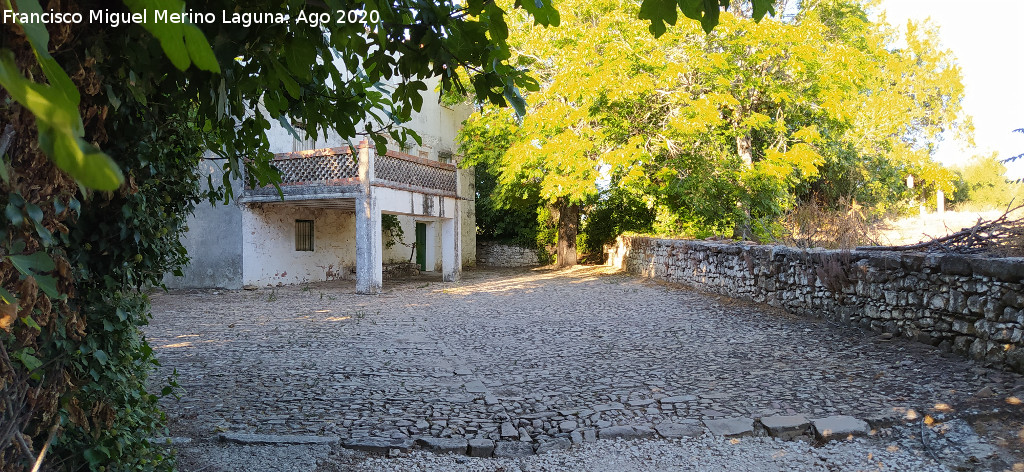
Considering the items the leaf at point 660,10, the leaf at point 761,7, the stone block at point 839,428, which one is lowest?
the stone block at point 839,428

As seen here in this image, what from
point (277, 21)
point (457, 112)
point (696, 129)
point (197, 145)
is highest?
point (457, 112)

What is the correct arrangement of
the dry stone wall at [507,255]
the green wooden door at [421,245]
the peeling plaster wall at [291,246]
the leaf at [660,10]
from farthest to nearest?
1. the dry stone wall at [507,255]
2. the green wooden door at [421,245]
3. the peeling plaster wall at [291,246]
4. the leaf at [660,10]

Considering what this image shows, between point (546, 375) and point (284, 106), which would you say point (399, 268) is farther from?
point (284, 106)

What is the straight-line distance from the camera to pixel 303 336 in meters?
8.67

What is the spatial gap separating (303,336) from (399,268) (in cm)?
1216

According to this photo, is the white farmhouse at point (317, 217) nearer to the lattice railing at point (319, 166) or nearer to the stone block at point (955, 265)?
the lattice railing at point (319, 166)

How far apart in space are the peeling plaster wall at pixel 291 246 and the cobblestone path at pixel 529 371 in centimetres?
469

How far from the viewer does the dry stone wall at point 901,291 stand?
18.3 feet

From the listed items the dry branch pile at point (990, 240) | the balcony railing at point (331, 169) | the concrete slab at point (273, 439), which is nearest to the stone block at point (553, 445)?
the concrete slab at point (273, 439)

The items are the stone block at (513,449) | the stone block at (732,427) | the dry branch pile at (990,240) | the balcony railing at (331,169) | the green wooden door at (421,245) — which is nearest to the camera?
the stone block at (513,449)

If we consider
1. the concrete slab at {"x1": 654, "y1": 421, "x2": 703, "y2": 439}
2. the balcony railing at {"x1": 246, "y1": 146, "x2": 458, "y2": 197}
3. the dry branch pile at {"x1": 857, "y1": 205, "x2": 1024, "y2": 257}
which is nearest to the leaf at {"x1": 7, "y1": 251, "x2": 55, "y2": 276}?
the concrete slab at {"x1": 654, "y1": 421, "x2": 703, "y2": 439}

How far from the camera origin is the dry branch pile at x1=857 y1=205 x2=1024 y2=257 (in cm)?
634

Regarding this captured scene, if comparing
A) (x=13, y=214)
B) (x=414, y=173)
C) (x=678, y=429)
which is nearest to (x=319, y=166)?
(x=414, y=173)

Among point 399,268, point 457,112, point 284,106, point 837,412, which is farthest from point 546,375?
point 457,112
